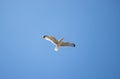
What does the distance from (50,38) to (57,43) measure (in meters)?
0.53

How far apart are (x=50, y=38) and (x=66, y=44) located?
3.79ft

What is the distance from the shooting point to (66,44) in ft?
67.2

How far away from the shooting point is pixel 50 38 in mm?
19641

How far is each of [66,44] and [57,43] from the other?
0.64 meters

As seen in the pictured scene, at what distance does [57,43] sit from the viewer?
20.0 m
